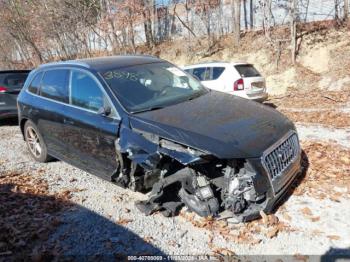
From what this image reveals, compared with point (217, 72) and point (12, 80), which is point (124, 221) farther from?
point (12, 80)

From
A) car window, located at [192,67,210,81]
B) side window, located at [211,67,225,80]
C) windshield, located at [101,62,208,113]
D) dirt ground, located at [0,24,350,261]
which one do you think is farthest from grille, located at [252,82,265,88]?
windshield, located at [101,62,208,113]

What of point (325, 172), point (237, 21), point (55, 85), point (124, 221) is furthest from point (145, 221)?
point (237, 21)

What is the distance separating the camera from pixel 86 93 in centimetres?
522

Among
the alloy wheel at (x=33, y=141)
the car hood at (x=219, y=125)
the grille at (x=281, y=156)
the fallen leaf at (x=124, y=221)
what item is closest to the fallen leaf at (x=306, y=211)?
the grille at (x=281, y=156)

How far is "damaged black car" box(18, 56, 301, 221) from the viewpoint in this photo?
391 cm

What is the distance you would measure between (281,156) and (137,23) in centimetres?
1945

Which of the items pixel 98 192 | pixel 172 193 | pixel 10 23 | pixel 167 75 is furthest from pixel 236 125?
pixel 10 23

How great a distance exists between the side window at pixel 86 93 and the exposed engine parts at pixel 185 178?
28.5 inches

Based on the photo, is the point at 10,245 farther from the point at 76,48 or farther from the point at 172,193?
the point at 76,48

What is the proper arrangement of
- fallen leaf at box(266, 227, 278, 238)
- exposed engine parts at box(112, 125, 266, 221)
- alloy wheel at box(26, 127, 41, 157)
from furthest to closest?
alloy wheel at box(26, 127, 41, 157), exposed engine parts at box(112, 125, 266, 221), fallen leaf at box(266, 227, 278, 238)

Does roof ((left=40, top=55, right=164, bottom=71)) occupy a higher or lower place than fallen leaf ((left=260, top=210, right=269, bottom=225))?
higher

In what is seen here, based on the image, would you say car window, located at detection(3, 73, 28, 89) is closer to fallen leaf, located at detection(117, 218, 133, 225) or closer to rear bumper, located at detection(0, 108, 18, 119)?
rear bumper, located at detection(0, 108, 18, 119)

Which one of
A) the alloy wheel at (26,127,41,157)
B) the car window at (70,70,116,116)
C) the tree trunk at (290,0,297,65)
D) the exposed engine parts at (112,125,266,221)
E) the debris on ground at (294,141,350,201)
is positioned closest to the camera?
the exposed engine parts at (112,125,266,221)

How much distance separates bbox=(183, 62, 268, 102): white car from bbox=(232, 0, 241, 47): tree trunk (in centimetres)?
766
